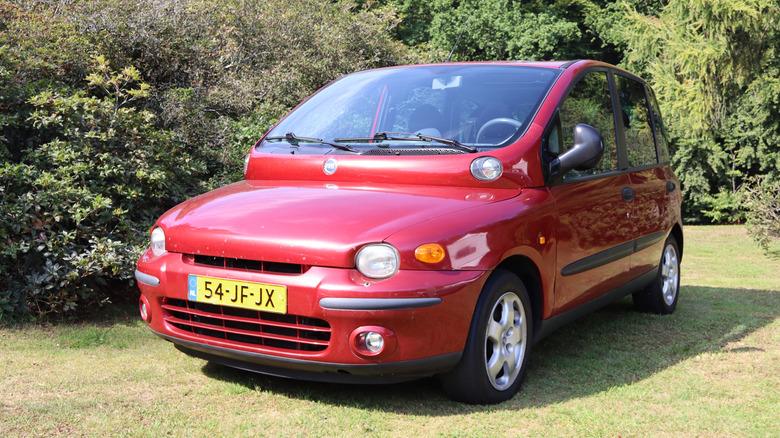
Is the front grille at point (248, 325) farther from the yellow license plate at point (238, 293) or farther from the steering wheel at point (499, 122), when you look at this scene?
the steering wheel at point (499, 122)

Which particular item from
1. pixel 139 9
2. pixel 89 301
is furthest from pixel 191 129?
pixel 89 301

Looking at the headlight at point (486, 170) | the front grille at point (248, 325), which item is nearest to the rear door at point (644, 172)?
the headlight at point (486, 170)

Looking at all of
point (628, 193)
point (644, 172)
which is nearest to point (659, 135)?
point (644, 172)

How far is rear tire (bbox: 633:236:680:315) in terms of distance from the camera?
639 cm

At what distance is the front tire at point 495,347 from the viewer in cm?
371

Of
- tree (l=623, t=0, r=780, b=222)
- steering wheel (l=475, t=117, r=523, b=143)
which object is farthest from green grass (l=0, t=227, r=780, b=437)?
→ tree (l=623, t=0, r=780, b=222)

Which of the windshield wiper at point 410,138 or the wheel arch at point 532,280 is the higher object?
the windshield wiper at point 410,138

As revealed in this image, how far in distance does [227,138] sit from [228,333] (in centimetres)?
414

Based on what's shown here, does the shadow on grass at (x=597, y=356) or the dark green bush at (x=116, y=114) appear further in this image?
the dark green bush at (x=116, y=114)

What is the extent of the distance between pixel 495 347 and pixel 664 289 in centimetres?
311

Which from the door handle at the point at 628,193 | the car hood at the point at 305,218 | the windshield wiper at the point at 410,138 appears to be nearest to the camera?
the car hood at the point at 305,218

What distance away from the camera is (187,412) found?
3.67 metres

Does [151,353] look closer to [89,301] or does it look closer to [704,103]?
[89,301]

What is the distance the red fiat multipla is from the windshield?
0.01 metres
